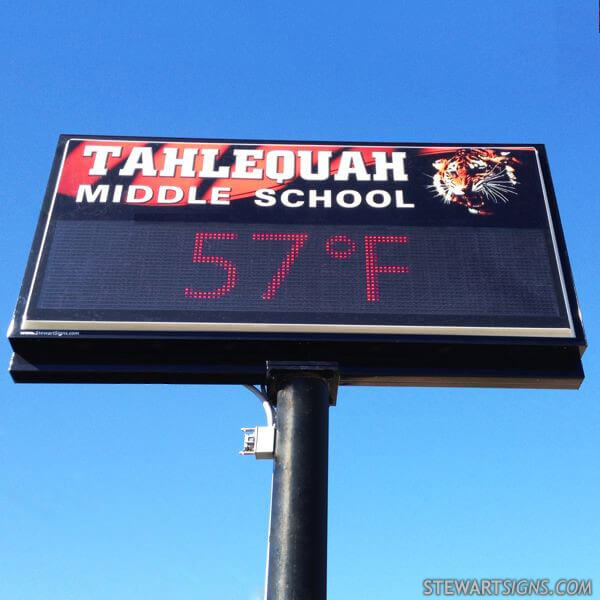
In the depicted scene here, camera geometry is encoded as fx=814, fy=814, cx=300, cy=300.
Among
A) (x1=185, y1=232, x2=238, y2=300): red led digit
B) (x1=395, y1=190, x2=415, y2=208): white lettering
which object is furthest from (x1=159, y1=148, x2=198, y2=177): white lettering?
(x1=395, y1=190, x2=415, y2=208): white lettering


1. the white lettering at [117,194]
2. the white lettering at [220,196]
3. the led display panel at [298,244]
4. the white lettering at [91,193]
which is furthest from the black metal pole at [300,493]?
the white lettering at [91,193]

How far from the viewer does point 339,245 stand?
18.0 ft

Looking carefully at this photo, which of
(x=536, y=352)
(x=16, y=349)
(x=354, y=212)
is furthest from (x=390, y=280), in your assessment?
(x=16, y=349)

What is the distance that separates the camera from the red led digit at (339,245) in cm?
543

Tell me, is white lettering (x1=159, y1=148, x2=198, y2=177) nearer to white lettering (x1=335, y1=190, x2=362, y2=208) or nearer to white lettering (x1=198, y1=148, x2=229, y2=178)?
white lettering (x1=198, y1=148, x2=229, y2=178)

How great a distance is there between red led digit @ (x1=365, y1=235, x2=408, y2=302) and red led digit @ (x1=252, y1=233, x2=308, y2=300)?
0.44 m

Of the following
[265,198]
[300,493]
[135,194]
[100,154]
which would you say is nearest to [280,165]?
[265,198]

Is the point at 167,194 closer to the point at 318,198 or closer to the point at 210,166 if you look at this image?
the point at 210,166

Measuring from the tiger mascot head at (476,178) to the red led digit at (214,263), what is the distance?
1.63 metres

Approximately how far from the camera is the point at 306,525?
4.61 metres

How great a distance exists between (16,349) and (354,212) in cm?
243

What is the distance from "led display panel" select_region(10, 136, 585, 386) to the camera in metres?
5.10

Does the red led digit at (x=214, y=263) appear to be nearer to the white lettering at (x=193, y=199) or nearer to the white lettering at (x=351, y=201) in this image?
the white lettering at (x=193, y=199)

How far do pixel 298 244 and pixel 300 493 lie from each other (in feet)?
5.51
